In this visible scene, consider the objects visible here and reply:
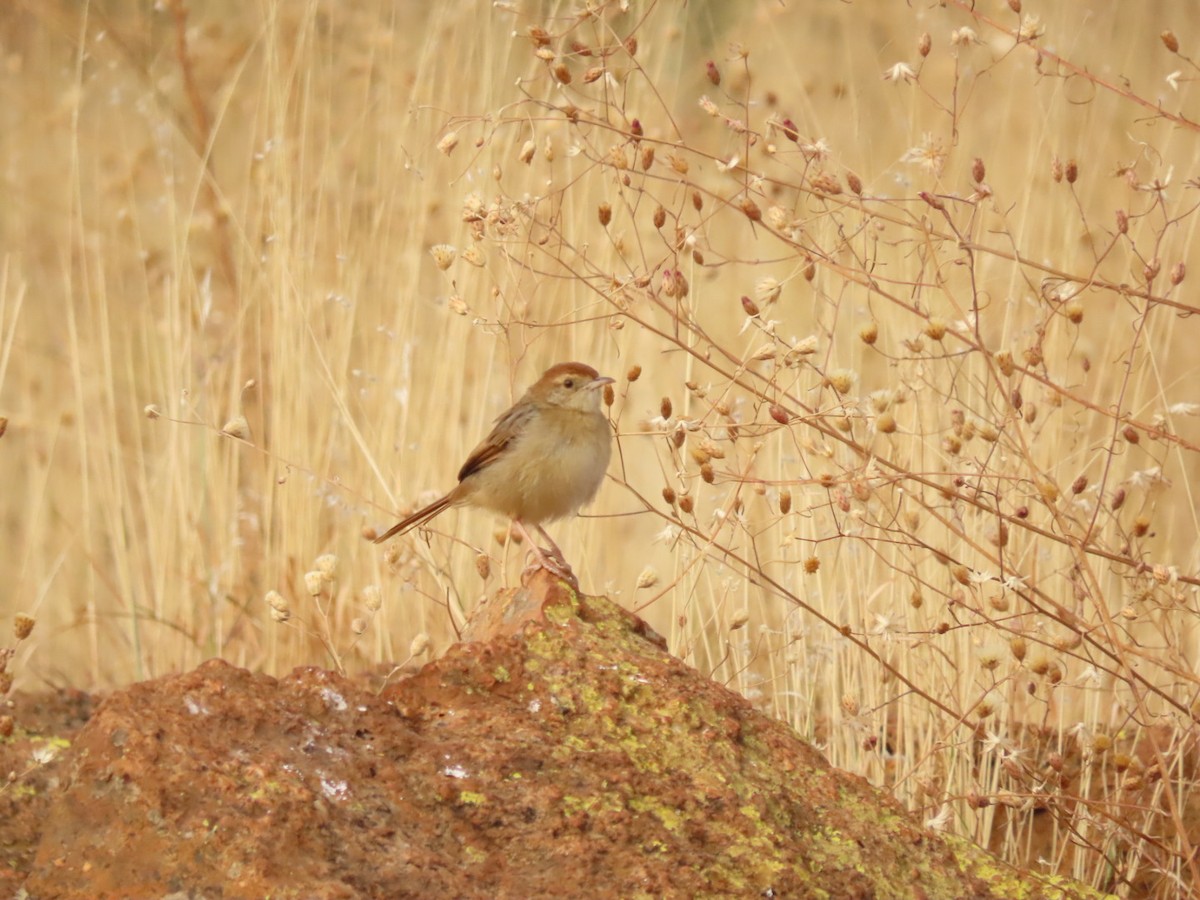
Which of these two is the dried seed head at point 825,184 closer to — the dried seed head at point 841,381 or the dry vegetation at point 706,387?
the dry vegetation at point 706,387

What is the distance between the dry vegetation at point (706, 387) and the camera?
3.28 m

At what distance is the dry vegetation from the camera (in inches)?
129

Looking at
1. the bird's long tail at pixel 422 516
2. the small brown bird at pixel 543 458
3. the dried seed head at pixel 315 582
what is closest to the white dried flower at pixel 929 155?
the small brown bird at pixel 543 458

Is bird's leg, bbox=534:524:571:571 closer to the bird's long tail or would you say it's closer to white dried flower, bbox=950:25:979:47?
the bird's long tail

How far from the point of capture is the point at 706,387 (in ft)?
11.6

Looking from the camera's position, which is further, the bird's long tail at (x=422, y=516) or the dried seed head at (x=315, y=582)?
the bird's long tail at (x=422, y=516)

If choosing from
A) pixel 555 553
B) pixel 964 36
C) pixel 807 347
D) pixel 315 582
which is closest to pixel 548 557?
pixel 555 553

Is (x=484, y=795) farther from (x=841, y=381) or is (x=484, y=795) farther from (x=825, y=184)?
(x=825, y=184)

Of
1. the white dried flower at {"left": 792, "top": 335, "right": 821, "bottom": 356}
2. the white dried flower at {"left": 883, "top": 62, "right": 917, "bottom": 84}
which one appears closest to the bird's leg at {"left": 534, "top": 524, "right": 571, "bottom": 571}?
the white dried flower at {"left": 792, "top": 335, "right": 821, "bottom": 356}

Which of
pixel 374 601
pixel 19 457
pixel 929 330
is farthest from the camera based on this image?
pixel 19 457

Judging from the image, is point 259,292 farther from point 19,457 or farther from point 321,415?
point 19,457

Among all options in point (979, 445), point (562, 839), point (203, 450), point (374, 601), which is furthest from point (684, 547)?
point (562, 839)

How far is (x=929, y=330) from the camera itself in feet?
9.69

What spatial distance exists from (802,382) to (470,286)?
1.35 meters
